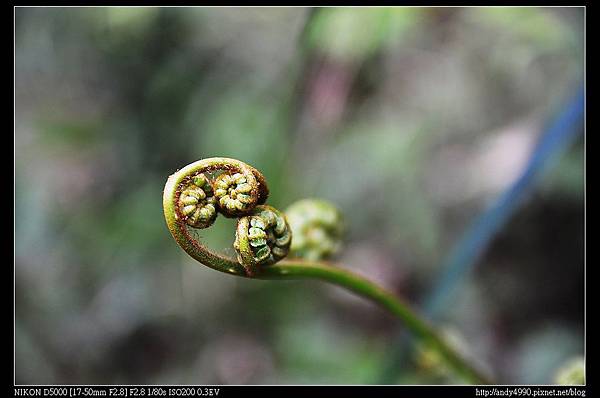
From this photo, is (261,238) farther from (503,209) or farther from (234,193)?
(503,209)

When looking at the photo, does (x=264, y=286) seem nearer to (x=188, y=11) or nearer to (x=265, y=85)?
(x=265, y=85)

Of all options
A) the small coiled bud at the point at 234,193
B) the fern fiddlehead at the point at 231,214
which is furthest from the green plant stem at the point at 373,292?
the small coiled bud at the point at 234,193

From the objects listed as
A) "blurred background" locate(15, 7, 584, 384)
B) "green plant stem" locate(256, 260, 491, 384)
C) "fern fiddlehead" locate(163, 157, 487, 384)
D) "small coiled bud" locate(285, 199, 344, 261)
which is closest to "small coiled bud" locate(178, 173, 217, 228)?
"fern fiddlehead" locate(163, 157, 487, 384)

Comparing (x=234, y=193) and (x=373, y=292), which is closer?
(x=234, y=193)

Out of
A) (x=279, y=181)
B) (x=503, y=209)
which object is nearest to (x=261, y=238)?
(x=503, y=209)

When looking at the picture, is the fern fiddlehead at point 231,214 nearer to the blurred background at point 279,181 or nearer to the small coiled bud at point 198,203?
the small coiled bud at point 198,203

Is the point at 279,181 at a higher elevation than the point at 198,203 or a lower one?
higher
